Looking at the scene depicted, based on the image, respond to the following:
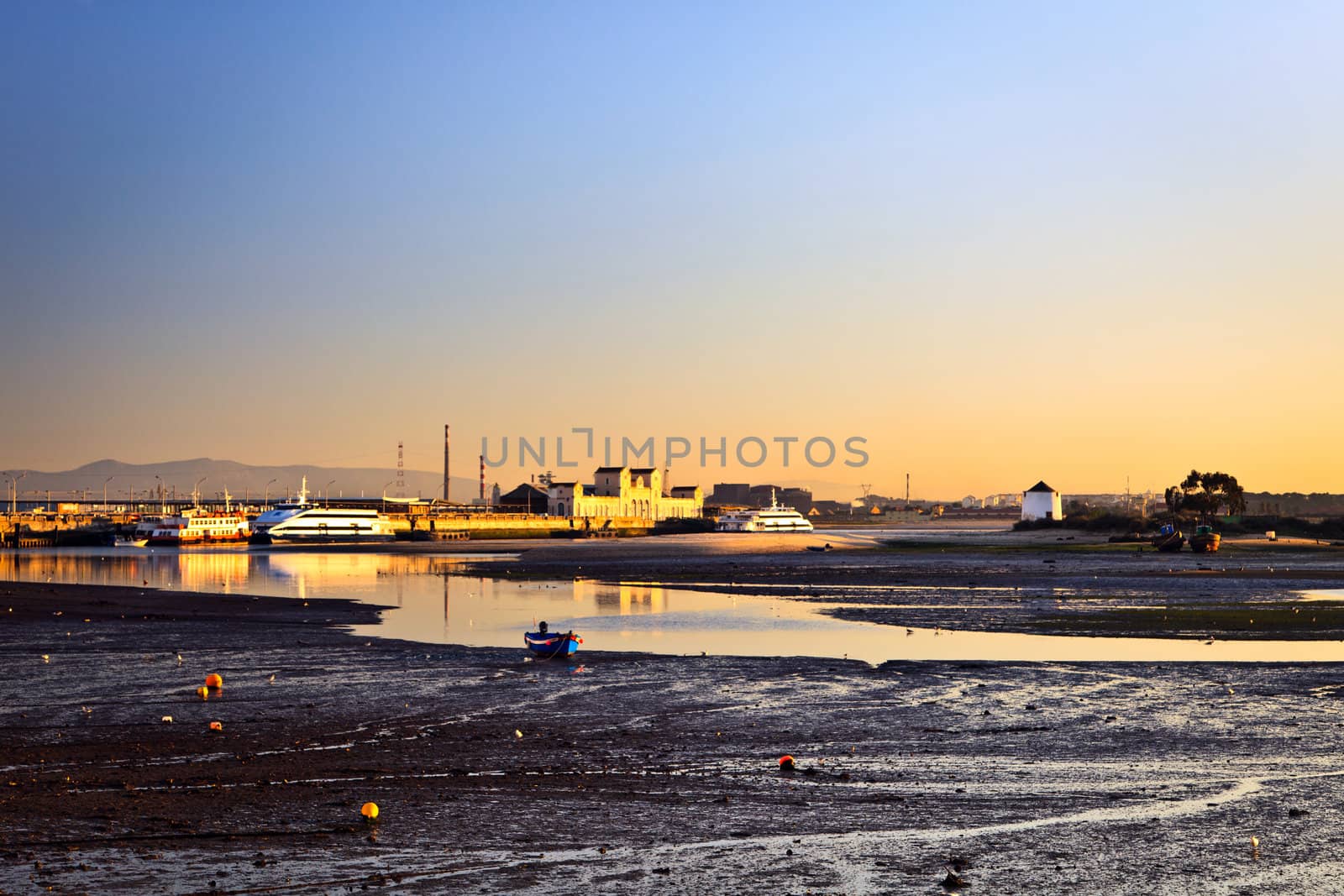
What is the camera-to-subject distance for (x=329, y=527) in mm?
149375

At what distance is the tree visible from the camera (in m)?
139

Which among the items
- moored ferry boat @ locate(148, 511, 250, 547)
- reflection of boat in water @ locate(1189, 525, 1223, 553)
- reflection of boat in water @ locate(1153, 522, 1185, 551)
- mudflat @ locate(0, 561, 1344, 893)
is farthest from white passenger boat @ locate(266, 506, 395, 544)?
mudflat @ locate(0, 561, 1344, 893)

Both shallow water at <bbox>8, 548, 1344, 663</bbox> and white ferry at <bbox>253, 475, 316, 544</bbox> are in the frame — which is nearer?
shallow water at <bbox>8, 548, 1344, 663</bbox>

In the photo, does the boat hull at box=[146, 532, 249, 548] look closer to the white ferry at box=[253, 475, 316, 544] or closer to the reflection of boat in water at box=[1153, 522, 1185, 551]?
the white ferry at box=[253, 475, 316, 544]

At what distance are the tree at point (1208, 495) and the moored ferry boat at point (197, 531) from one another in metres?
107

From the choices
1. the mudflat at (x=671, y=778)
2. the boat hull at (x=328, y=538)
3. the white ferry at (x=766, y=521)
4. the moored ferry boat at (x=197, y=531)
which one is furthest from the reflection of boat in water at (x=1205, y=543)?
the moored ferry boat at (x=197, y=531)

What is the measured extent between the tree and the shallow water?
9443 centimetres

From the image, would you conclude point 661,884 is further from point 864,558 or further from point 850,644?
point 864,558

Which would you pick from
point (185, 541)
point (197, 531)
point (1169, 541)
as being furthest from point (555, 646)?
point (197, 531)

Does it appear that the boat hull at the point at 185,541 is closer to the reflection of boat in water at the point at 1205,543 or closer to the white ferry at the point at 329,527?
the white ferry at the point at 329,527

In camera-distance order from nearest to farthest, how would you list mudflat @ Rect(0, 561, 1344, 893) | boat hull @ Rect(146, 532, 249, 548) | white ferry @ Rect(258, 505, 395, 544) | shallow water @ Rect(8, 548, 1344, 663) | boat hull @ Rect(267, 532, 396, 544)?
mudflat @ Rect(0, 561, 1344, 893) < shallow water @ Rect(8, 548, 1344, 663) < boat hull @ Rect(146, 532, 249, 548) < boat hull @ Rect(267, 532, 396, 544) < white ferry @ Rect(258, 505, 395, 544)

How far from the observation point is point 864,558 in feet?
295

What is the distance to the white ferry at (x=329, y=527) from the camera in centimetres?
14325

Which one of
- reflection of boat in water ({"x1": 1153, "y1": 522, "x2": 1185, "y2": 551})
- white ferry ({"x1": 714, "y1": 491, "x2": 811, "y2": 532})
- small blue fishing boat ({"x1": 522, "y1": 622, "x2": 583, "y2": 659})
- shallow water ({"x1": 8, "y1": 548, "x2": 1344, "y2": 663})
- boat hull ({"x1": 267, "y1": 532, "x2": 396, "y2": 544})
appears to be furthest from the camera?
white ferry ({"x1": 714, "y1": 491, "x2": 811, "y2": 532})
